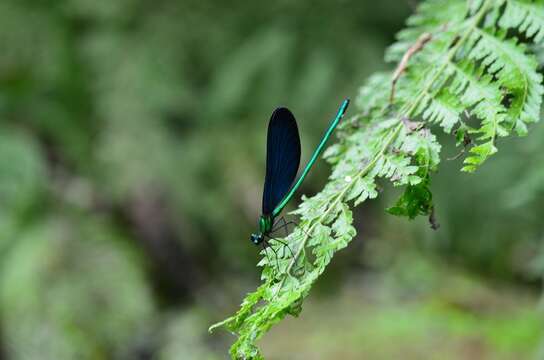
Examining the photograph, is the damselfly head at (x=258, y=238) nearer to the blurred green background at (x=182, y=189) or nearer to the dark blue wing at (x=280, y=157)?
the dark blue wing at (x=280, y=157)

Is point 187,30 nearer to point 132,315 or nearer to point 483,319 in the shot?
point 132,315

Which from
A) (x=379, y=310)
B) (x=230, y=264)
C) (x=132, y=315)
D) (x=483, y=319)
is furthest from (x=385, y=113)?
(x=230, y=264)

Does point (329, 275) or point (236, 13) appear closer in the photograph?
point (236, 13)

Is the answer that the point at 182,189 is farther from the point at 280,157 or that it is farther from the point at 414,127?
the point at 414,127

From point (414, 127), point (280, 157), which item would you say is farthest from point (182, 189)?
point (414, 127)

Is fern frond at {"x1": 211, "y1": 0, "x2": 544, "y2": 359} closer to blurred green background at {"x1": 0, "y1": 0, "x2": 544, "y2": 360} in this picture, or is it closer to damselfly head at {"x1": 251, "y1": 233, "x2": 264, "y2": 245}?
damselfly head at {"x1": 251, "y1": 233, "x2": 264, "y2": 245}

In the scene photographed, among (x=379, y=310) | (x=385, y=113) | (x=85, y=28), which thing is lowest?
(x=385, y=113)

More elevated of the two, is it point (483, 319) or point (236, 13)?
point (236, 13)
